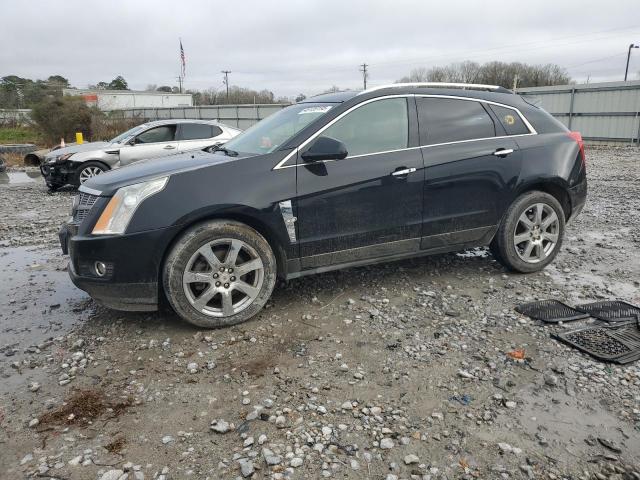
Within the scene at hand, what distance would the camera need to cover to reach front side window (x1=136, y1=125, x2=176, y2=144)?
11.1 m

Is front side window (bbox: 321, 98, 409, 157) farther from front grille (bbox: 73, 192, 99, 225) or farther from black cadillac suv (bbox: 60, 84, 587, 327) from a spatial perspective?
front grille (bbox: 73, 192, 99, 225)

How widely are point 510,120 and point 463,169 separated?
2.80 ft

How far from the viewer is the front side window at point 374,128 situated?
13.8 feet

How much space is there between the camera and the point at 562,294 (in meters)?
4.56

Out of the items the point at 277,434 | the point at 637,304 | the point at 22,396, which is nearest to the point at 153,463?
the point at 277,434

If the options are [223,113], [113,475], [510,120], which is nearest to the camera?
[113,475]

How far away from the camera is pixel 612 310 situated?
4168 mm

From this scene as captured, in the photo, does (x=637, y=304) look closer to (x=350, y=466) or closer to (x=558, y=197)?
(x=558, y=197)

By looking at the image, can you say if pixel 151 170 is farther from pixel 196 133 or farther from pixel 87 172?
pixel 87 172

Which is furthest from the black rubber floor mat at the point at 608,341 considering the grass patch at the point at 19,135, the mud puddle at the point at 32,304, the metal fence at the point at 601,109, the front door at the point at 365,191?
the grass patch at the point at 19,135

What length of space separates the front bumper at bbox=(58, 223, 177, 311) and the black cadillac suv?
0.4 inches

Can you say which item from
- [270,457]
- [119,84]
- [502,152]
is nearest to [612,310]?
[502,152]

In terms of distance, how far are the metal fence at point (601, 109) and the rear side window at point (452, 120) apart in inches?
650

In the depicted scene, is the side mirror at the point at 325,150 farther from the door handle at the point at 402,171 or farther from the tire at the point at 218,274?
the tire at the point at 218,274
